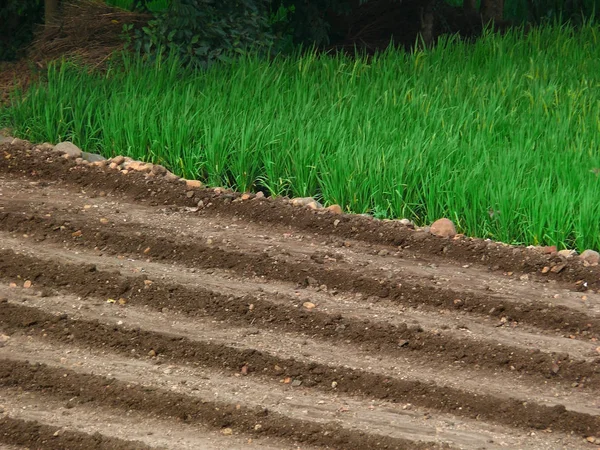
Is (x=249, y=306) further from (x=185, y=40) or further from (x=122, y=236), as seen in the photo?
(x=185, y=40)

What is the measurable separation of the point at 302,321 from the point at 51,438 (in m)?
1.09

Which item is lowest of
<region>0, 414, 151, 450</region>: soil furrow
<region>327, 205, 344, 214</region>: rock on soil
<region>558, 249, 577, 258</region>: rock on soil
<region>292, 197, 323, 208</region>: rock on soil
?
<region>0, 414, 151, 450</region>: soil furrow

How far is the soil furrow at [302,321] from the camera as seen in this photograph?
3529 millimetres

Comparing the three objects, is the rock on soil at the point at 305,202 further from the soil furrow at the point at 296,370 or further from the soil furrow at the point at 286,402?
the soil furrow at the point at 286,402

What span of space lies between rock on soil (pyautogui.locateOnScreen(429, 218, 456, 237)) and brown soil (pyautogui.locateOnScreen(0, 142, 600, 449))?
8 centimetres

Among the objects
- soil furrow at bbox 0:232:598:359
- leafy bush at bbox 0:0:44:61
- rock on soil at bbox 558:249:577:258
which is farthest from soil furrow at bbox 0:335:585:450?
leafy bush at bbox 0:0:44:61

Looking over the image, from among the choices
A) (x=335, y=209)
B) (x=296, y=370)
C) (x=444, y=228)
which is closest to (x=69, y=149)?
(x=335, y=209)

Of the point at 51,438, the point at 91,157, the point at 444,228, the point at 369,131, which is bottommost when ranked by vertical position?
the point at 51,438

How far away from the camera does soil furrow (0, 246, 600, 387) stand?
3.53 m

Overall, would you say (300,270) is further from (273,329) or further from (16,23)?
(16,23)

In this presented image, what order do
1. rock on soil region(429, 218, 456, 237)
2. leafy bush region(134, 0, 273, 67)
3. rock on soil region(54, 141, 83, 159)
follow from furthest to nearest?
leafy bush region(134, 0, 273, 67)
rock on soil region(54, 141, 83, 159)
rock on soil region(429, 218, 456, 237)

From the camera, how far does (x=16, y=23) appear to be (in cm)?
723

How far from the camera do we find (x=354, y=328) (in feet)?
12.1

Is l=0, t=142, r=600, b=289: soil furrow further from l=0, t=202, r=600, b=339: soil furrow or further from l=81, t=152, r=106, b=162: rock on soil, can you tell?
l=0, t=202, r=600, b=339: soil furrow
